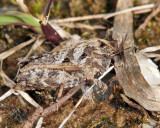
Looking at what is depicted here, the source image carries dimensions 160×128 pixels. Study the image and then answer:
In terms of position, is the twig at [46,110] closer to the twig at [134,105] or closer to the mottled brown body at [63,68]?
the mottled brown body at [63,68]

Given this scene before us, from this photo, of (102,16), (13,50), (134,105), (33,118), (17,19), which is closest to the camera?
(33,118)

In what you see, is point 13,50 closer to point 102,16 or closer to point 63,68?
point 63,68

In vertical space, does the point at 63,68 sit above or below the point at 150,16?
above

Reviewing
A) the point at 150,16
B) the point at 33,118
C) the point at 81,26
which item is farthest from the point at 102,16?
the point at 33,118

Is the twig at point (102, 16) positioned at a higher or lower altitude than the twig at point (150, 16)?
higher

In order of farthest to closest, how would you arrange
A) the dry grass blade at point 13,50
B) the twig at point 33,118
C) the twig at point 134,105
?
the dry grass blade at point 13,50
the twig at point 134,105
the twig at point 33,118

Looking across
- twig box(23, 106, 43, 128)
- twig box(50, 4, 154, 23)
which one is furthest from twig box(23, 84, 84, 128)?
twig box(50, 4, 154, 23)

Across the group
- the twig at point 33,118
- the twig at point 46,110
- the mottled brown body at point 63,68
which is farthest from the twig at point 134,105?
the twig at point 33,118

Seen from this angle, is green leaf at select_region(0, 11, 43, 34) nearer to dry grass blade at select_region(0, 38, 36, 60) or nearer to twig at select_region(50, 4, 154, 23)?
dry grass blade at select_region(0, 38, 36, 60)
